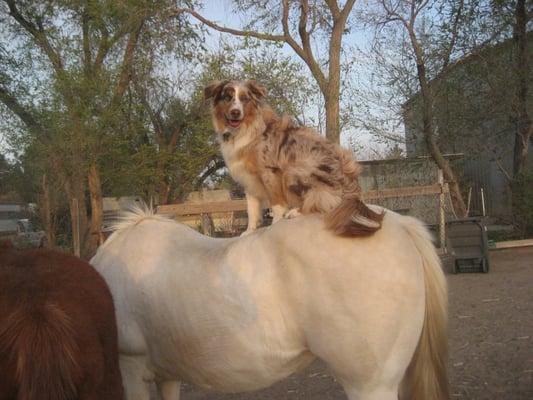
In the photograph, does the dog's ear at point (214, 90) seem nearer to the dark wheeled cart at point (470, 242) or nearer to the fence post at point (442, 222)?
the fence post at point (442, 222)

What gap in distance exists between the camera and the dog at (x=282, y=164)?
2.81 m

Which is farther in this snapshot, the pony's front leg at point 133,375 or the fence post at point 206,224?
the fence post at point 206,224

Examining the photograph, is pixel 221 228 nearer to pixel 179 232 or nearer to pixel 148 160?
pixel 148 160

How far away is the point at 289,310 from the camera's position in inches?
109

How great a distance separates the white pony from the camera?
8.63 ft

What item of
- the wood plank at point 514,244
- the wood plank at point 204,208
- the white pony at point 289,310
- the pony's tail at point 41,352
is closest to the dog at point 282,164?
the white pony at point 289,310

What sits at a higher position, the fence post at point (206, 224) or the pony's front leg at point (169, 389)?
the fence post at point (206, 224)

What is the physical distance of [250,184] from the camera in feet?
13.9

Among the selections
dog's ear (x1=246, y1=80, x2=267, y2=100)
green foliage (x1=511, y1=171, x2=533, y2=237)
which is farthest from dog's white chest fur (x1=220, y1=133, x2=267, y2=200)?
green foliage (x1=511, y1=171, x2=533, y2=237)

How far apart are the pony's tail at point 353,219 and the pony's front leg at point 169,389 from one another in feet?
6.39

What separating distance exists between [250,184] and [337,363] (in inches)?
74.5

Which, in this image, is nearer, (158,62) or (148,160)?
(158,62)

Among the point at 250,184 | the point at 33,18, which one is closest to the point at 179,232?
the point at 250,184

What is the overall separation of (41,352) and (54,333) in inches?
3.6
